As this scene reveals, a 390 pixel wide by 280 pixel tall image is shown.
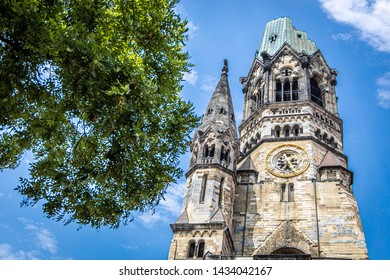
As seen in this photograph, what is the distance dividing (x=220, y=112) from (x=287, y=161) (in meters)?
5.44

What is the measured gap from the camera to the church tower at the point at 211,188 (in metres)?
23.0

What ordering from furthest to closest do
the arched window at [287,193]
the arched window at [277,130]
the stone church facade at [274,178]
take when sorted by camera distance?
1. the arched window at [277,130]
2. the arched window at [287,193]
3. the stone church facade at [274,178]

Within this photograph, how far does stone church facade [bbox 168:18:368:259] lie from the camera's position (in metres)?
24.8

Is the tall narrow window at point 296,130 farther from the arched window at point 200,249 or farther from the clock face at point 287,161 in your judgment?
the arched window at point 200,249

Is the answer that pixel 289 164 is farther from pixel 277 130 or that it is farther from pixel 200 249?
pixel 200 249

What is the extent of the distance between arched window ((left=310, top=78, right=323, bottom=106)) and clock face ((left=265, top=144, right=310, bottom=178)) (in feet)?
22.4

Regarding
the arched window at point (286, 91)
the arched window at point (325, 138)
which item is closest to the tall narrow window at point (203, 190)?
the arched window at point (325, 138)

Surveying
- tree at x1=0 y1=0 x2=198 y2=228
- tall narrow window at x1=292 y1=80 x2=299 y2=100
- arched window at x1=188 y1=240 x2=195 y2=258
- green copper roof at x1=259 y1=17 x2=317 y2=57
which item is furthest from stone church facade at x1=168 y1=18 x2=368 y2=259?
tree at x1=0 y1=0 x2=198 y2=228

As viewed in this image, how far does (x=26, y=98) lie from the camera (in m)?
10.7

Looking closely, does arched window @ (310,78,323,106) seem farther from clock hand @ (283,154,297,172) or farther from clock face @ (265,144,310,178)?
clock hand @ (283,154,297,172)

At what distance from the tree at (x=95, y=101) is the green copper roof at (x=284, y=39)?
99.3 ft

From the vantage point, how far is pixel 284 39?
139 feet

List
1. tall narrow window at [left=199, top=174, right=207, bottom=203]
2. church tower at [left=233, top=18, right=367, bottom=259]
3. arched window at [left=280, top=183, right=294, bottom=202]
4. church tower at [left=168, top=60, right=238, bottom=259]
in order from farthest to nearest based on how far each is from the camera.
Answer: arched window at [left=280, top=183, right=294, bottom=202], church tower at [left=233, top=18, right=367, bottom=259], tall narrow window at [left=199, top=174, right=207, bottom=203], church tower at [left=168, top=60, right=238, bottom=259]

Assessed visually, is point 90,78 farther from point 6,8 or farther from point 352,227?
point 352,227
